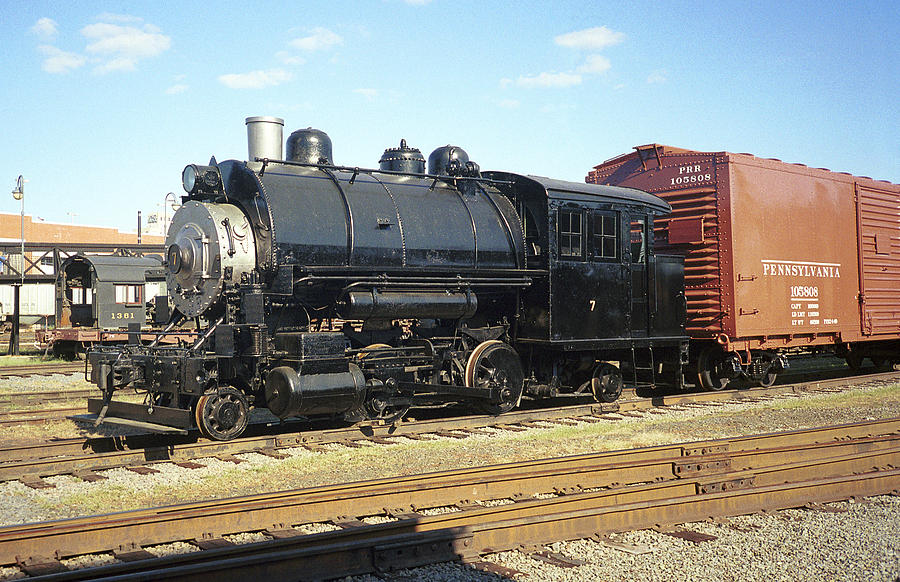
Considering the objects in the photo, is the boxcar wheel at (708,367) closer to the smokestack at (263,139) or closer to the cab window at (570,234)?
the cab window at (570,234)

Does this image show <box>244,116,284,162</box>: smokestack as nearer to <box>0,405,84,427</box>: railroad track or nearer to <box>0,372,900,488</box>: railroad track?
<box>0,372,900,488</box>: railroad track

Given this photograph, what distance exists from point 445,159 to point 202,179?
11.4ft

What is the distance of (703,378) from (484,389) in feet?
20.0

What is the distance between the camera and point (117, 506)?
6129 mm

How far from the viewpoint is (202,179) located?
30.8 ft

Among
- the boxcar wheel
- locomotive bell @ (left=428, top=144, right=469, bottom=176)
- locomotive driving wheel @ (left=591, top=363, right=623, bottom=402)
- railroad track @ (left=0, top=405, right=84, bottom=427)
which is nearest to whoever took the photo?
railroad track @ (left=0, top=405, right=84, bottom=427)

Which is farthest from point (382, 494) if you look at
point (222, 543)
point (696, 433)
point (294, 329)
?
point (696, 433)

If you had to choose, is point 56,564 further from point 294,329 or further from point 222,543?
point 294,329

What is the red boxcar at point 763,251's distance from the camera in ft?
43.5

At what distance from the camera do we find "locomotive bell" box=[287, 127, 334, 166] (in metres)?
9.92

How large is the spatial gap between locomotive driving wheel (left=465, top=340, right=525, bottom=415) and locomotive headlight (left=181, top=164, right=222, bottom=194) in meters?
3.90

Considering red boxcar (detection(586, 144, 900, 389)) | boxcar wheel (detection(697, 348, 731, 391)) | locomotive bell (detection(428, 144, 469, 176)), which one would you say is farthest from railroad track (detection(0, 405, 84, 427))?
boxcar wheel (detection(697, 348, 731, 391))

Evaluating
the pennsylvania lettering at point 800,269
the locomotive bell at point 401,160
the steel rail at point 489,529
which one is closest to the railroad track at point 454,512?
the steel rail at point 489,529

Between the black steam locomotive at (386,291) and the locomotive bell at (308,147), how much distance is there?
0.02 meters
